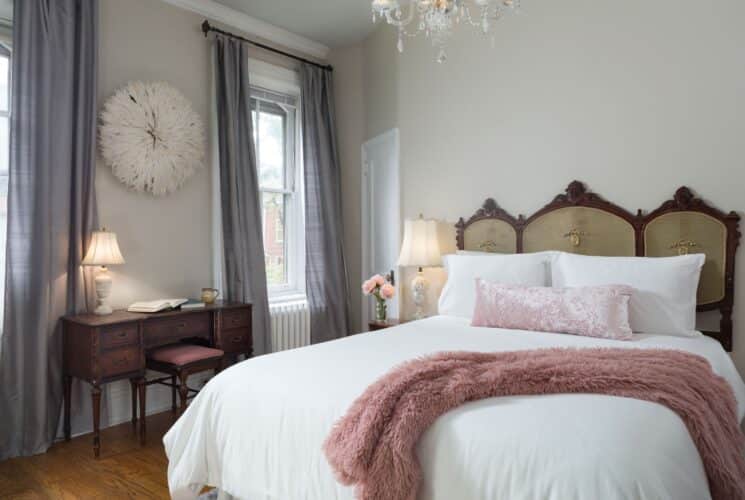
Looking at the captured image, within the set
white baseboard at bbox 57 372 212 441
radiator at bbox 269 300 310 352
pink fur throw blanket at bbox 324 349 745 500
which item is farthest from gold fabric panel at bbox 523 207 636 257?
white baseboard at bbox 57 372 212 441

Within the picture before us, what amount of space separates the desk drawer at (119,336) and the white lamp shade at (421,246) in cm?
182

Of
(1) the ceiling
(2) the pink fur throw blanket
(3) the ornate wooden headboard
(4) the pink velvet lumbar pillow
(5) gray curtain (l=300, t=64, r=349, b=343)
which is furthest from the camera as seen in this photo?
(5) gray curtain (l=300, t=64, r=349, b=343)

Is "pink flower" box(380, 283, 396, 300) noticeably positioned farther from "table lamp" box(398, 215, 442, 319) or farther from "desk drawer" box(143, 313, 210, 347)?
"desk drawer" box(143, 313, 210, 347)

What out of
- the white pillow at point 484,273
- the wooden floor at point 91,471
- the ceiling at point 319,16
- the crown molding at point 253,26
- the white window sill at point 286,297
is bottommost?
the wooden floor at point 91,471

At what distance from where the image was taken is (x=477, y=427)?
4.61 ft

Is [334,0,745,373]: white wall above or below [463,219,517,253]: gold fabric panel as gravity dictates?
above

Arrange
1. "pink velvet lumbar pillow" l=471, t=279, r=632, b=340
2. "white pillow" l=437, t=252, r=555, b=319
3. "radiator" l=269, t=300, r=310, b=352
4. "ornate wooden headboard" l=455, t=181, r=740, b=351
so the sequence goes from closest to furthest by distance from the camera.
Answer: "pink velvet lumbar pillow" l=471, t=279, r=632, b=340
"ornate wooden headboard" l=455, t=181, r=740, b=351
"white pillow" l=437, t=252, r=555, b=319
"radiator" l=269, t=300, r=310, b=352

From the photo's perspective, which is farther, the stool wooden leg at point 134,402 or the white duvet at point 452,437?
the stool wooden leg at point 134,402

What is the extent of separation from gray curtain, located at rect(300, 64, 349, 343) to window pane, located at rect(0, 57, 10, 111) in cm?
209

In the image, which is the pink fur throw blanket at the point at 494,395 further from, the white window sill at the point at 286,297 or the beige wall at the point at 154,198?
the white window sill at the point at 286,297

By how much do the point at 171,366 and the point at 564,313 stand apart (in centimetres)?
223

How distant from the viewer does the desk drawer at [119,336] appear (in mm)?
2859

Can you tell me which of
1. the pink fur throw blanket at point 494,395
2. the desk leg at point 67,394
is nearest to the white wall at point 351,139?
the desk leg at point 67,394

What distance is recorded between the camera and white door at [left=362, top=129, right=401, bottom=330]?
4285mm
